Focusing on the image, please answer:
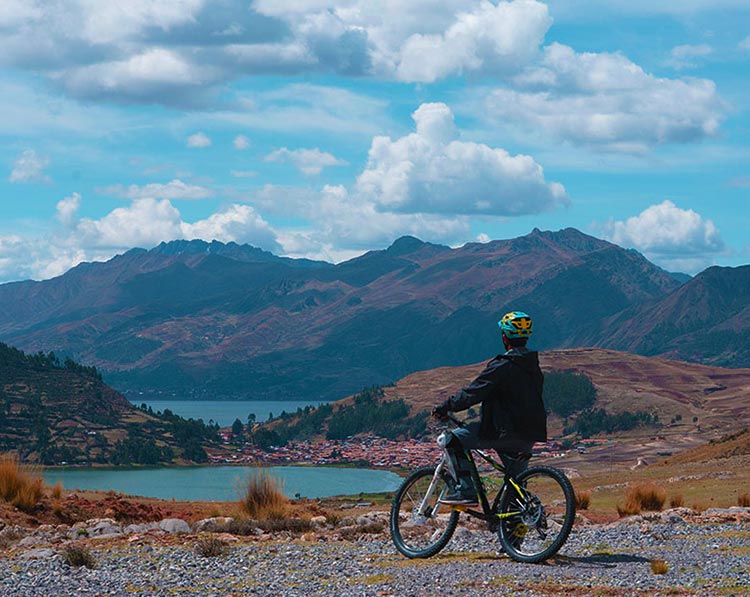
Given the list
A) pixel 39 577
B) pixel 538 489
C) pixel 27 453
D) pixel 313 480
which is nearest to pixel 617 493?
pixel 538 489

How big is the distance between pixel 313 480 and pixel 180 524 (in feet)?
462

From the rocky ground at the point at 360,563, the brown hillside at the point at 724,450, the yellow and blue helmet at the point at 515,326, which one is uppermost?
the yellow and blue helmet at the point at 515,326

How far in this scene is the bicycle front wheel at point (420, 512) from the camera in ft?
42.0

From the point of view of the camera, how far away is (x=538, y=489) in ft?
40.8

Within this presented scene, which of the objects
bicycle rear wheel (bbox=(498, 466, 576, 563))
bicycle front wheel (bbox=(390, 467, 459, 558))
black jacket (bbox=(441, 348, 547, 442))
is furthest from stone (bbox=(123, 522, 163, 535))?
black jacket (bbox=(441, 348, 547, 442))

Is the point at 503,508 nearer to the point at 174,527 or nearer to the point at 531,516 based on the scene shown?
the point at 531,516

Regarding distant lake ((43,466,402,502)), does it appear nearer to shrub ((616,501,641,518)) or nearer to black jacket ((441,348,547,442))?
shrub ((616,501,641,518))

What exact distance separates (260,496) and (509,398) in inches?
343

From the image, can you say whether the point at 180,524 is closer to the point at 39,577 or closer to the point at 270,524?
the point at 270,524

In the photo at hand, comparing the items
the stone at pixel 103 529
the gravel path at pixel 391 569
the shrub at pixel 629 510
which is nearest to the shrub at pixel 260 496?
the stone at pixel 103 529

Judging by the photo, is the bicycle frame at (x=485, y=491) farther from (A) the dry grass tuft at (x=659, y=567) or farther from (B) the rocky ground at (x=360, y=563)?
(A) the dry grass tuft at (x=659, y=567)

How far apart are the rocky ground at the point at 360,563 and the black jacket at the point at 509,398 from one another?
5.41 ft

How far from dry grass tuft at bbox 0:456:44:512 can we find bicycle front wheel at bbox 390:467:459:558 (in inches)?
414

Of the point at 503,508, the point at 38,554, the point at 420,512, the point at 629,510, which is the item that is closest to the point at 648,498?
the point at 629,510
